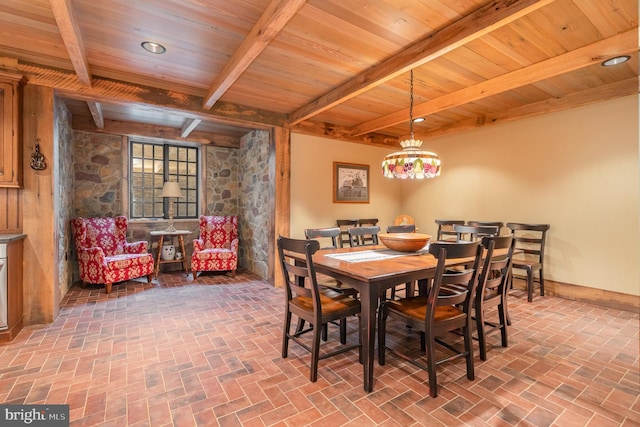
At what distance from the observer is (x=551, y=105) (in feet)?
12.4

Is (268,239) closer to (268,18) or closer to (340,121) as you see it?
(340,121)

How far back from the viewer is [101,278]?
3941mm

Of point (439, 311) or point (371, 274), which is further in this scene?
point (439, 311)

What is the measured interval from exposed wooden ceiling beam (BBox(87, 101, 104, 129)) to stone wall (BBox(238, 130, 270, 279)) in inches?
83.5

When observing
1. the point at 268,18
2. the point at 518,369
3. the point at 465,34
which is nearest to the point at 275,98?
the point at 268,18

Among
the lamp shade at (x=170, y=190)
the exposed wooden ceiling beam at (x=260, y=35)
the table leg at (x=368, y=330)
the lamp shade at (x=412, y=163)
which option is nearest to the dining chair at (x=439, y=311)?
the table leg at (x=368, y=330)

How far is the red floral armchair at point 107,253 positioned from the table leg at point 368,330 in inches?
143

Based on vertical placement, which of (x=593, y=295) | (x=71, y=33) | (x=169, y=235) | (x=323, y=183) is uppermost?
(x=71, y=33)

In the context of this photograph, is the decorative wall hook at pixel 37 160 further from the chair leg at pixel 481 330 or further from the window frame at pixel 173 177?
the chair leg at pixel 481 330

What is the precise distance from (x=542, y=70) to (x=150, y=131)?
212 inches

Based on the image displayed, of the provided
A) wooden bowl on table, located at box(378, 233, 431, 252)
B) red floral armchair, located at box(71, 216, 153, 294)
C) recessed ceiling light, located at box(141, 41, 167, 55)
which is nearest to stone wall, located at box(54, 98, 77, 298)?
red floral armchair, located at box(71, 216, 153, 294)

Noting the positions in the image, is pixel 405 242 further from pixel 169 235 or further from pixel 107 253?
pixel 107 253

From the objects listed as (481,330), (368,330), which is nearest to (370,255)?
(368,330)

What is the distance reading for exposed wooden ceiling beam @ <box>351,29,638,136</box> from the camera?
Answer: 2365 mm
